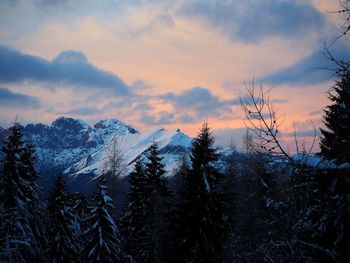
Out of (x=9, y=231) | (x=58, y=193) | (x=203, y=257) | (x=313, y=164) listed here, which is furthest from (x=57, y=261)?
(x=313, y=164)

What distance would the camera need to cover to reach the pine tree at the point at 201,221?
21266 millimetres

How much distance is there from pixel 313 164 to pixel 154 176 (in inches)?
955

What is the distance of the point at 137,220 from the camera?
29.5 meters

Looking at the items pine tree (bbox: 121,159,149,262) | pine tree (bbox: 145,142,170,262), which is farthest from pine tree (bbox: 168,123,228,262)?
pine tree (bbox: 121,159,149,262)

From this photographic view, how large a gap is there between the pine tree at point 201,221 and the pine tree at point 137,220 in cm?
688

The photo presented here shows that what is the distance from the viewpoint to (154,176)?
29172 mm

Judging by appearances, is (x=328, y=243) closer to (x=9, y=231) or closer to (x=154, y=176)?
(x=9, y=231)

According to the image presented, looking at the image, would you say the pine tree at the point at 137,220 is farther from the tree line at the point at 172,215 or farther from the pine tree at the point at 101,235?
the pine tree at the point at 101,235

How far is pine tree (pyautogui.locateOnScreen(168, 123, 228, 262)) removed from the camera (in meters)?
21.3

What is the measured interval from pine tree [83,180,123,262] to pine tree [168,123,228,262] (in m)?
5.90

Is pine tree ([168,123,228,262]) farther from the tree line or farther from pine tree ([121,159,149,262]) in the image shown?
pine tree ([121,159,149,262])

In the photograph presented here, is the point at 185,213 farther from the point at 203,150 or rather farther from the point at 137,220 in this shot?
the point at 137,220

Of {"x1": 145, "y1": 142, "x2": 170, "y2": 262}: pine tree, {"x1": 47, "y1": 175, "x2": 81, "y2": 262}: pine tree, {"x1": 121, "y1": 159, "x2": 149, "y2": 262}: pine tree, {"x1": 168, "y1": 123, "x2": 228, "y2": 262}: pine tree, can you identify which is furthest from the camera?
{"x1": 121, "y1": 159, "x2": 149, "y2": 262}: pine tree

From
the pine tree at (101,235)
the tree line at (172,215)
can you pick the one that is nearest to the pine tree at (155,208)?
the tree line at (172,215)
